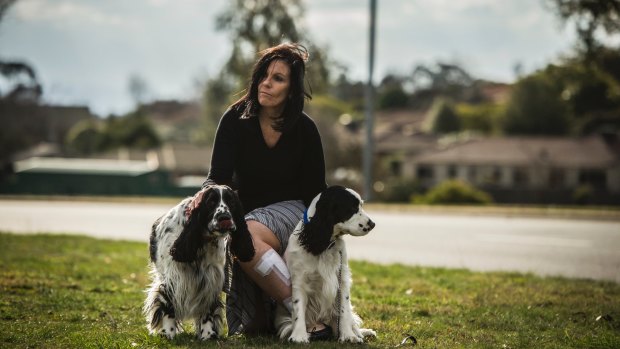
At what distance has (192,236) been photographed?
5.27 meters

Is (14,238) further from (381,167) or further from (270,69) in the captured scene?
(381,167)

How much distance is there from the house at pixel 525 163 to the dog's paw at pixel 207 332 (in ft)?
170

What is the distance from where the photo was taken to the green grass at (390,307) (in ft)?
18.8

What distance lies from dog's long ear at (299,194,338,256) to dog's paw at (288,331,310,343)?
59 centimetres

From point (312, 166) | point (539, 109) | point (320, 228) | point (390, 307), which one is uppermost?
point (539, 109)

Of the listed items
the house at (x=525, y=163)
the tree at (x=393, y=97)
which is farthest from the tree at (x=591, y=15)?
the tree at (x=393, y=97)

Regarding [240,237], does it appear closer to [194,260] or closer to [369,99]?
[194,260]

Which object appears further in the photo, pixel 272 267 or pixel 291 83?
pixel 291 83

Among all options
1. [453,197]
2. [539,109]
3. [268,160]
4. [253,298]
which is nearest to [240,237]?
[253,298]

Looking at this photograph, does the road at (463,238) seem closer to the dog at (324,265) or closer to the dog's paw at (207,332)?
the dog at (324,265)

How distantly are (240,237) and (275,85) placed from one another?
1.33 meters

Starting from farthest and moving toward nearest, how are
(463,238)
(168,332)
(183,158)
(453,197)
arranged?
1. (183,158)
2. (453,197)
3. (463,238)
4. (168,332)

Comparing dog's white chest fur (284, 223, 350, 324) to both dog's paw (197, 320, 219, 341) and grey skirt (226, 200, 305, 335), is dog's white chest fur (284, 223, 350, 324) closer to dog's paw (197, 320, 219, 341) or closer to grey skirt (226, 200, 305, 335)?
grey skirt (226, 200, 305, 335)

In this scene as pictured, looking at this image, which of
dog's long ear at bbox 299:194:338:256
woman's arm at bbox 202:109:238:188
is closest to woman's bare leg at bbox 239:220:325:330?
dog's long ear at bbox 299:194:338:256
